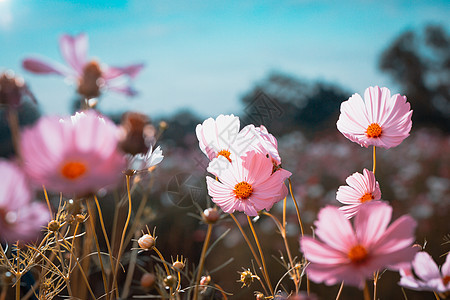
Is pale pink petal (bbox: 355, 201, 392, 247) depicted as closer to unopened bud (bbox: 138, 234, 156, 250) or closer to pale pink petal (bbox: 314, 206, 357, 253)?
pale pink petal (bbox: 314, 206, 357, 253)

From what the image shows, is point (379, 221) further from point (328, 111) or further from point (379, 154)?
point (328, 111)

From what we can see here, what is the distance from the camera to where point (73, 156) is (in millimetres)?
143

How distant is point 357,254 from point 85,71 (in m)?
0.15

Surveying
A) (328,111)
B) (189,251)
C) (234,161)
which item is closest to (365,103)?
(234,161)

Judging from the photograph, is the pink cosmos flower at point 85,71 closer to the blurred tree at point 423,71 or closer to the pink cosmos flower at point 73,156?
the pink cosmos flower at point 73,156

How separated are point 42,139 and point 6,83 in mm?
48

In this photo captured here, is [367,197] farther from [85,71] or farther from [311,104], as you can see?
[311,104]

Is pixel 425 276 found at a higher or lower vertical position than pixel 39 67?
lower

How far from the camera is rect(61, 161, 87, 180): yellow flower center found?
140mm

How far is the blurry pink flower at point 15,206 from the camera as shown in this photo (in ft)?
0.46

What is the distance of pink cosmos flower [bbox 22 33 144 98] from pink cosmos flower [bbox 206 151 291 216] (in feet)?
0.38

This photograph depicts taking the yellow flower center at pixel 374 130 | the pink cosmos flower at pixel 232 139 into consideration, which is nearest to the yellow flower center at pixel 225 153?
the pink cosmos flower at pixel 232 139

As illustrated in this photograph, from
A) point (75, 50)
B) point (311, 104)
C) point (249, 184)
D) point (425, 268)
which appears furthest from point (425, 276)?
point (311, 104)

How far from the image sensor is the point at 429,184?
2.33 meters
